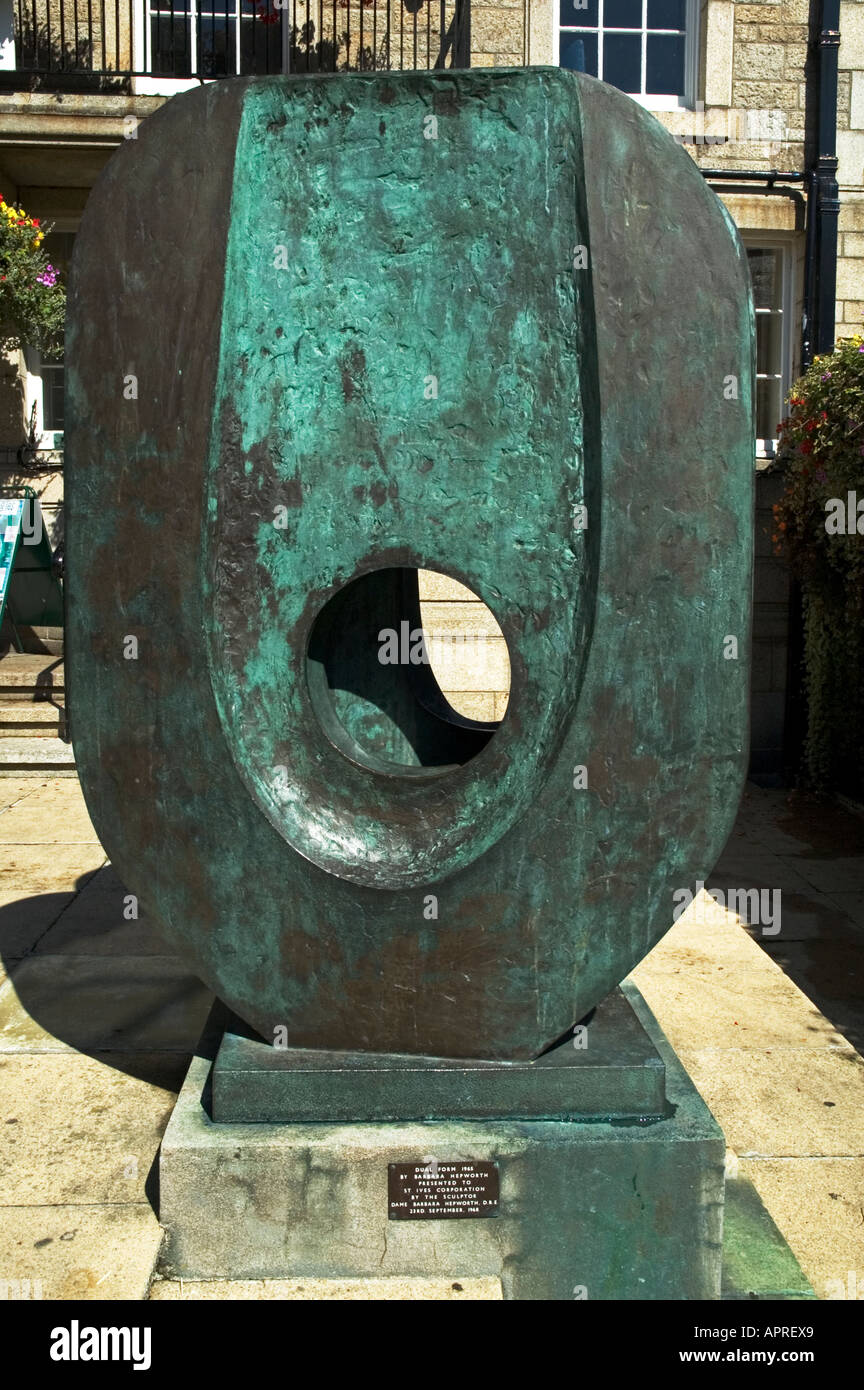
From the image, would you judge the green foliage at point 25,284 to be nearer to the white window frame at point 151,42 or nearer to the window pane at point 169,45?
the white window frame at point 151,42

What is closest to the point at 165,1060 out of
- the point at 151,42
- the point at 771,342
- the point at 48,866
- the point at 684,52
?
the point at 48,866

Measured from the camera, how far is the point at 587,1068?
293 cm

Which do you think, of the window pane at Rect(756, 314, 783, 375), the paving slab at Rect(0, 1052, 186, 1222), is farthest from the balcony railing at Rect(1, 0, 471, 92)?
the paving slab at Rect(0, 1052, 186, 1222)

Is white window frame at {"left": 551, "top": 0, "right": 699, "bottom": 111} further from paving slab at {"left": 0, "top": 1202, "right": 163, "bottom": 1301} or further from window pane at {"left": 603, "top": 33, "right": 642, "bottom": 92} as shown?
paving slab at {"left": 0, "top": 1202, "right": 163, "bottom": 1301}

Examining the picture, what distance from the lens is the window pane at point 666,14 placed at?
9602mm

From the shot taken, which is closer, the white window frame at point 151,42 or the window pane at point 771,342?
the white window frame at point 151,42

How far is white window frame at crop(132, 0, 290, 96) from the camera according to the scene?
9.91 m

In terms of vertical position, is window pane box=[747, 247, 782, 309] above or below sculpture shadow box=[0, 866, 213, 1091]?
above

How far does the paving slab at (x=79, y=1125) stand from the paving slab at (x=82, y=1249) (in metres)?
0.06

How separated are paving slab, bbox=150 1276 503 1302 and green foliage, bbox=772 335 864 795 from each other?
19.3 feet

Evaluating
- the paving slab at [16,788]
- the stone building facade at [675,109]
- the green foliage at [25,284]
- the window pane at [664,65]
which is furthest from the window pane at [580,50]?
the paving slab at [16,788]

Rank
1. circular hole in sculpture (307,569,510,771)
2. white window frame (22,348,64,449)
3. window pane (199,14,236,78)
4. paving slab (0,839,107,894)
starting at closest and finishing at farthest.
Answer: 1. circular hole in sculpture (307,569,510,771)
2. paving slab (0,839,107,894)
3. white window frame (22,348,64,449)
4. window pane (199,14,236,78)

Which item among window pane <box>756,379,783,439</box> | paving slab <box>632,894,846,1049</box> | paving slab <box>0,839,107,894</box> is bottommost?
paving slab <box>632,894,846,1049</box>

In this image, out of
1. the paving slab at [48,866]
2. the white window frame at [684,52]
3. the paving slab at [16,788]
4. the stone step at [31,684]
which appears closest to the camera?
the paving slab at [48,866]
